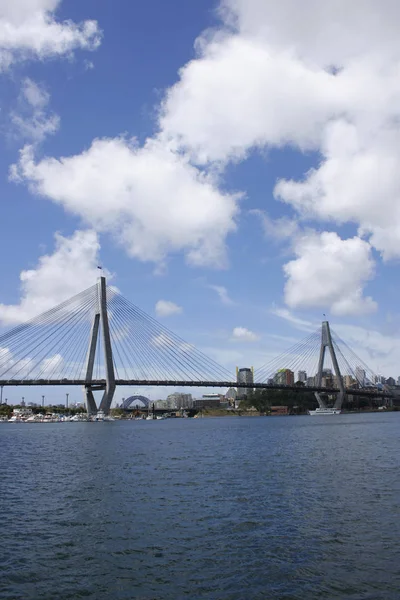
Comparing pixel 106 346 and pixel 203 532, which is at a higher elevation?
pixel 106 346

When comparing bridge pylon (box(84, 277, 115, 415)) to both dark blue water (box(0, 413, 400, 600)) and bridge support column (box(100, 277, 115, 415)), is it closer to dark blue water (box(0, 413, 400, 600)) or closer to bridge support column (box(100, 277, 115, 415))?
bridge support column (box(100, 277, 115, 415))

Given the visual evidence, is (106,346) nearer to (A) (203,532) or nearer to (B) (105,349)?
(B) (105,349)

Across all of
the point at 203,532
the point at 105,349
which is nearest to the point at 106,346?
the point at 105,349

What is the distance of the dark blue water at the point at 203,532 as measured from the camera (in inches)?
449

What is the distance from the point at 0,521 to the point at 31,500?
3560mm

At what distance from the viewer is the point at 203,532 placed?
51.0ft

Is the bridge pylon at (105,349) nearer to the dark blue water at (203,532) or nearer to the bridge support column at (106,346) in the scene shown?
the bridge support column at (106,346)

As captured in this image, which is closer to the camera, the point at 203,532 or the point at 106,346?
the point at 203,532

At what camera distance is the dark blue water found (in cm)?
1141

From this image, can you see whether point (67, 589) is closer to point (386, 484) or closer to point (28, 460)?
point (386, 484)

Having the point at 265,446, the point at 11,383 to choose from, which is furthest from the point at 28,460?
the point at 11,383

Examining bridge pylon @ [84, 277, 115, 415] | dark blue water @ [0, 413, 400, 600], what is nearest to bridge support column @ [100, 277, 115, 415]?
bridge pylon @ [84, 277, 115, 415]

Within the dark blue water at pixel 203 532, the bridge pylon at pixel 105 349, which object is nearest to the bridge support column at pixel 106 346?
the bridge pylon at pixel 105 349

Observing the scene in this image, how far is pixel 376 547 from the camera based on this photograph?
1373 cm
